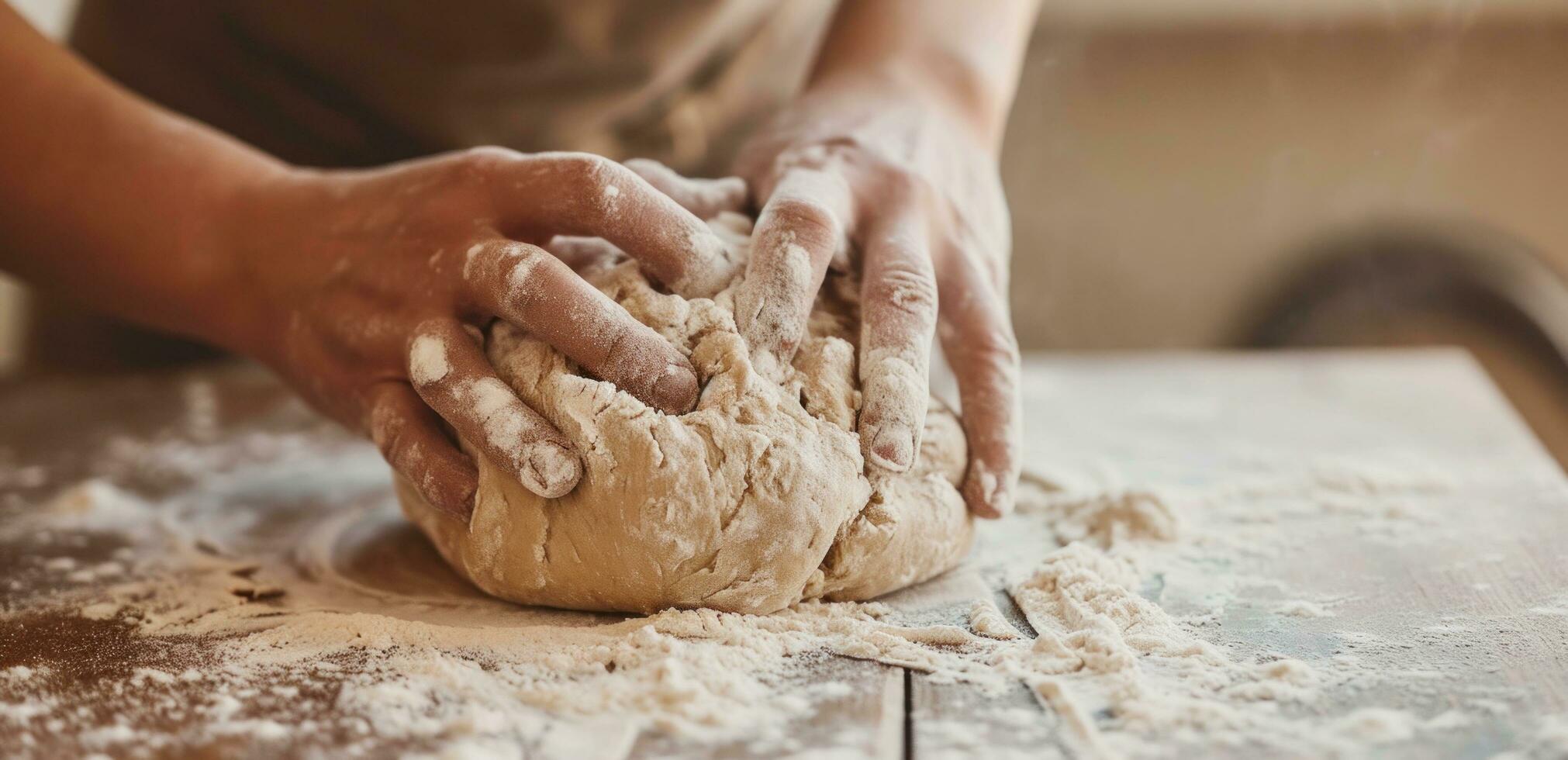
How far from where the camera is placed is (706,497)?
979 millimetres

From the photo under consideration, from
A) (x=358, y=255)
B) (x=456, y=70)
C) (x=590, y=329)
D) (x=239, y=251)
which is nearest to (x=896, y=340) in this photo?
(x=590, y=329)

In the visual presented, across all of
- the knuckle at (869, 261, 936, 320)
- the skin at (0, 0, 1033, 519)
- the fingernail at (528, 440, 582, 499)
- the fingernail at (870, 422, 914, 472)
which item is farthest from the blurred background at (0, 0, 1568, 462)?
the fingernail at (528, 440, 582, 499)

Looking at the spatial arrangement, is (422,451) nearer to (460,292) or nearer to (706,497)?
(460,292)

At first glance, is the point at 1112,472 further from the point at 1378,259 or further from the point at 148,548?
the point at 1378,259

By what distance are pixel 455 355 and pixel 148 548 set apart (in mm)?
548

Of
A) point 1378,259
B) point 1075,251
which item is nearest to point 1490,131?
point 1378,259

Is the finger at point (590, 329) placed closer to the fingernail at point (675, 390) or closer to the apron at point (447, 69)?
the fingernail at point (675, 390)

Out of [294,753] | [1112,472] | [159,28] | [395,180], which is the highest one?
[159,28]

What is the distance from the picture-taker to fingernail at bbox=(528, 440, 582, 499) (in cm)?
99

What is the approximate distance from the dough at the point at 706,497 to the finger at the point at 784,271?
20mm

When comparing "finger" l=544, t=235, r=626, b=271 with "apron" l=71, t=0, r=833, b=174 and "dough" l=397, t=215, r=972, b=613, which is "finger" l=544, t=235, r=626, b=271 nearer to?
"dough" l=397, t=215, r=972, b=613

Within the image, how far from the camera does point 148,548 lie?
1.31 metres

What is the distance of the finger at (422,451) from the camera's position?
1.08m

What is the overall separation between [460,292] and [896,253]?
43 cm
